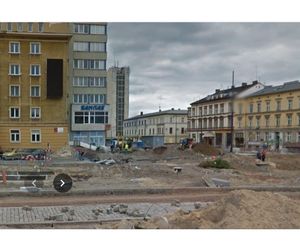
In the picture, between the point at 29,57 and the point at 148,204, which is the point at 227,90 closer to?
the point at 148,204

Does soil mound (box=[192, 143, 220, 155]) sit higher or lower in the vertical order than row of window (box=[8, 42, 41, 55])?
lower

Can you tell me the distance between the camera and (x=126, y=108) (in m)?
20.6

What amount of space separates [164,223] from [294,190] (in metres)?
9.54

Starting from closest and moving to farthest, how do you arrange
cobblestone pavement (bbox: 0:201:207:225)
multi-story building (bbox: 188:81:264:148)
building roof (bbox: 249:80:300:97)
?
cobblestone pavement (bbox: 0:201:207:225), multi-story building (bbox: 188:81:264:148), building roof (bbox: 249:80:300:97)

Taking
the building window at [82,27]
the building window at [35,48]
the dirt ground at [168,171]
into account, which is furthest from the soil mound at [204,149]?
the building window at [35,48]

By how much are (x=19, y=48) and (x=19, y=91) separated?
87.9 inches

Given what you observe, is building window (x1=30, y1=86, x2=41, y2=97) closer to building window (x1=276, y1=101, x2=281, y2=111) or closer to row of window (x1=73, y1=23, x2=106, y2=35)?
row of window (x1=73, y1=23, x2=106, y2=35)

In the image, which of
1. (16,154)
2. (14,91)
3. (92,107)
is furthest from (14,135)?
(92,107)

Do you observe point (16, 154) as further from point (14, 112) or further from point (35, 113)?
point (35, 113)

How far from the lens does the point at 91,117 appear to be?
21.3 meters

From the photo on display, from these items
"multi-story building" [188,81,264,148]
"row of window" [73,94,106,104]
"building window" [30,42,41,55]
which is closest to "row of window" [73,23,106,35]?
"building window" [30,42,41,55]

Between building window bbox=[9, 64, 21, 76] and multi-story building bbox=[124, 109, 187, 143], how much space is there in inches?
242

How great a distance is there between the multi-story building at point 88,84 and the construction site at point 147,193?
2.37 meters

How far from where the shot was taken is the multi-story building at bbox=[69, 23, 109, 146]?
20859 millimetres
